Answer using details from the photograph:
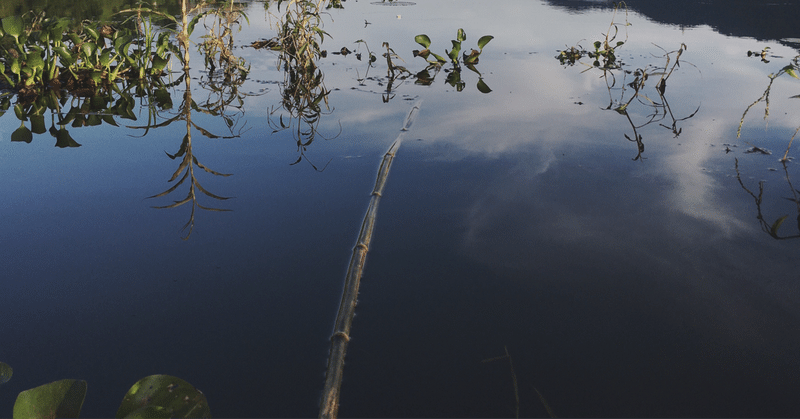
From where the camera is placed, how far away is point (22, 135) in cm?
453

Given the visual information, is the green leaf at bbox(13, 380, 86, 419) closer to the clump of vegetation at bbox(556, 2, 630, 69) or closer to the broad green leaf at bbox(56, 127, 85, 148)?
the broad green leaf at bbox(56, 127, 85, 148)

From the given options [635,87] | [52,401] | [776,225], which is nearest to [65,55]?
[52,401]

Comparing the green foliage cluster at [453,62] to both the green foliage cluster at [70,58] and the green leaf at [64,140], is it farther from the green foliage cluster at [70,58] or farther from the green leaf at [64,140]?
the green leaf at [64,140]

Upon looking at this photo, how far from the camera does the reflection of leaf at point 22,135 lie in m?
4.45

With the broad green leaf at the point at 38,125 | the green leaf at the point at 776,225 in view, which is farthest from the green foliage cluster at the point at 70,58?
the green leaf at the point at 776,225

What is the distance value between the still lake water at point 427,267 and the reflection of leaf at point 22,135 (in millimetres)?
72

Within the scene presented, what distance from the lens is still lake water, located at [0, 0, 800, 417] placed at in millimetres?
2045

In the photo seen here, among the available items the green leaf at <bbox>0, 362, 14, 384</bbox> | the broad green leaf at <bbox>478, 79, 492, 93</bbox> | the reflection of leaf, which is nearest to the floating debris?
the broad green leaf at <bbox>478, 79, 492, 93</bbox>

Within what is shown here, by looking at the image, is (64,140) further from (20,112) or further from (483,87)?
(483,87)

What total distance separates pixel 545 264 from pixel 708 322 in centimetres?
77

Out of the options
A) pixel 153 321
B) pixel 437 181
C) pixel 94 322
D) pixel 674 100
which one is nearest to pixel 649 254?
pixel 437 181

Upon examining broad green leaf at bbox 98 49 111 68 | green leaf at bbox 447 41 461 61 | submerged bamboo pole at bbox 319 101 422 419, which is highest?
broad green leaf at bbox 98 49 111 68

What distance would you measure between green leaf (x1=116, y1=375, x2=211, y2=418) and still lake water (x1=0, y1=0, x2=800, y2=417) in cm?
37

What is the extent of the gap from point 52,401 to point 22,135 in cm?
403
